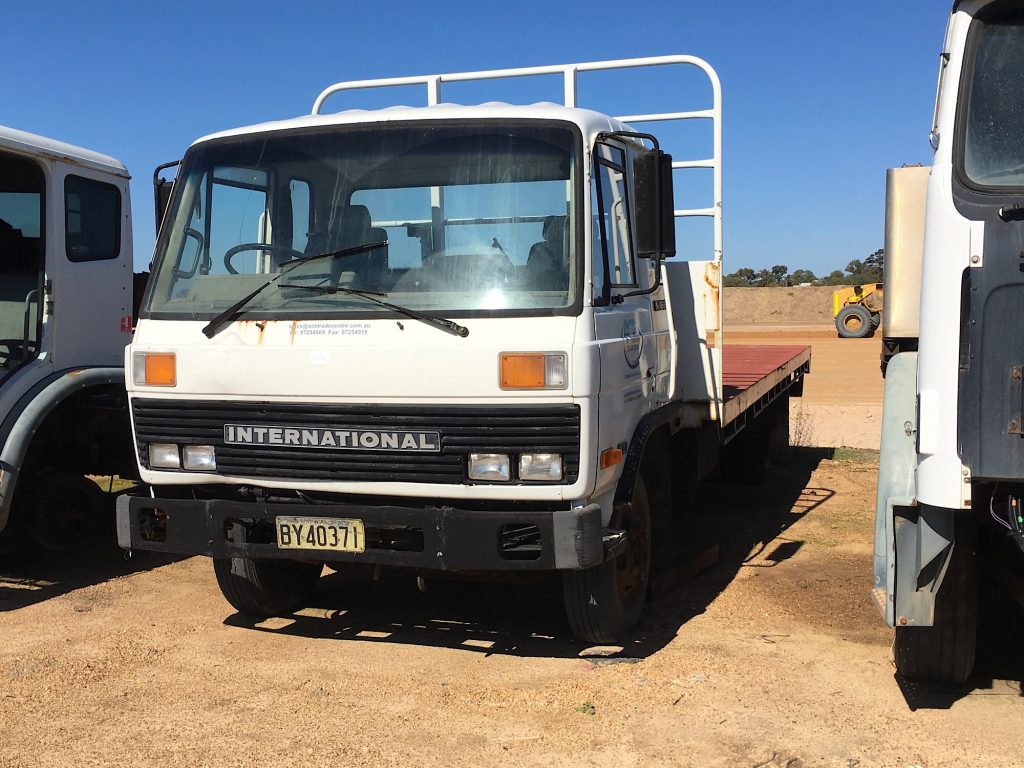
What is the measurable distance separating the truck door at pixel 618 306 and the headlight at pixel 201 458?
1.71 meters

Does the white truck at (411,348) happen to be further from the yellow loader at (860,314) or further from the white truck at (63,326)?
the yellow loader at (860,314)

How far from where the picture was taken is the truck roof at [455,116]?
471cm

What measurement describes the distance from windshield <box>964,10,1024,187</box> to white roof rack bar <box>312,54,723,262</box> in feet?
6.83

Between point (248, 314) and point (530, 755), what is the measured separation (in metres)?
2.16

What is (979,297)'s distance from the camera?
3570mm

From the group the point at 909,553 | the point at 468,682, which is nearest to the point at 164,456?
the point at 468,682

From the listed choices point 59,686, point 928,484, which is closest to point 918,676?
point 928,484

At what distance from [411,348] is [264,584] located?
183 centimetres

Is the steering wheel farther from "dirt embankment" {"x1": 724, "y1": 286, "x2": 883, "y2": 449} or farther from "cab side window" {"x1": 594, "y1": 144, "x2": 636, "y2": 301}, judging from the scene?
"dirt embankment" {"x1": 724, "y1": 286, "x2": 883, "y2": 449}

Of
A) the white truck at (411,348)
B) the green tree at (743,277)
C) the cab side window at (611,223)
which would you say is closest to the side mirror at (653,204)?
the white truck at (411,348)

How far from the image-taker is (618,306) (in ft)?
15.7

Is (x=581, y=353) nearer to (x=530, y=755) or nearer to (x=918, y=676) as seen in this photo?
(x=530, y=755)

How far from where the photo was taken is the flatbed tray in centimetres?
667

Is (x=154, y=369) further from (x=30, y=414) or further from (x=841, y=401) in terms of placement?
(x=841, y=401)
